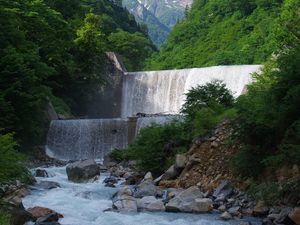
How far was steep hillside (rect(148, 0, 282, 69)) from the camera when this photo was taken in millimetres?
48000

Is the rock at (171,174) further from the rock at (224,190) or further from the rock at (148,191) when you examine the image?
the rock at (224,190)

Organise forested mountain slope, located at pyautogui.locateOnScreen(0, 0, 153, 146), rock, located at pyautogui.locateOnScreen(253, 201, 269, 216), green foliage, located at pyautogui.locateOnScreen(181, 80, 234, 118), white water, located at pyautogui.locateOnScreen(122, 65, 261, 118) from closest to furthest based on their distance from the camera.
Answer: rock, located at pyautogui.locateOnScreen(253, 201, 269, 216) → green foliage, located at pyautogui.locateOnScreen(181, 80, 234, 118) → forested mountain slope, located at pyautogui.locateOnScreen(0, 0, 153, 146) → white water, located at pyautogui.locateOnScreen(122, 65, 261, 118)

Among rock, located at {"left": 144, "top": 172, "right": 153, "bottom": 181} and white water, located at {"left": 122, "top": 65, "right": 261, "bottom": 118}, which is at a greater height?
white water, located at {"left": 122, "top": 65, "right": 261, "bottom": 118}

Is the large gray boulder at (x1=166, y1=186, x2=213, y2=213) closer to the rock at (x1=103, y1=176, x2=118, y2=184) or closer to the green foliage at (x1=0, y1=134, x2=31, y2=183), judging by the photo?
the green foliage at (x1=0, y1=134, x2=31, y2=183)

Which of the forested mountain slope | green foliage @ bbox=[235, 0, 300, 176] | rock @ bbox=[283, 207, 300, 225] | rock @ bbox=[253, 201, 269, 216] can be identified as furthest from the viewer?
the forested mountain slope

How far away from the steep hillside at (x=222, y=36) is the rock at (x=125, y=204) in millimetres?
32665

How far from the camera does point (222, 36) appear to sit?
2228 inches

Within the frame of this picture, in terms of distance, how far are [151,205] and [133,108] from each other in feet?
86.1

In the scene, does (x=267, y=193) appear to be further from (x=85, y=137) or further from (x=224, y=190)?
(x=85, y=137)

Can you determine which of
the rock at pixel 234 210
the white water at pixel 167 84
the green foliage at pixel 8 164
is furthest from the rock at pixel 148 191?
the white water at pixel 167 84

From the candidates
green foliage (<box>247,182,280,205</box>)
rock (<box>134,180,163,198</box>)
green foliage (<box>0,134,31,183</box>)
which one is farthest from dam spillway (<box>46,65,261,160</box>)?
green foliage (<box>0,134,31,183</box>)

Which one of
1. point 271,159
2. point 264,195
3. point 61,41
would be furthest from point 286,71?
point 61,41

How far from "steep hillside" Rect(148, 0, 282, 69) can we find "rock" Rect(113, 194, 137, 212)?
107 ft

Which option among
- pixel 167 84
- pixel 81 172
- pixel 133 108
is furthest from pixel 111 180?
pixel 133 108
